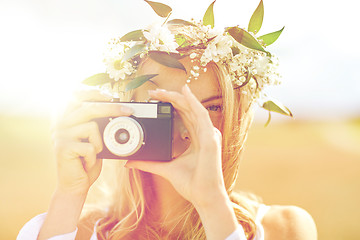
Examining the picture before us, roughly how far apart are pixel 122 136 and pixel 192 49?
0.71 metres

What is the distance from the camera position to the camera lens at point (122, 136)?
1766mm

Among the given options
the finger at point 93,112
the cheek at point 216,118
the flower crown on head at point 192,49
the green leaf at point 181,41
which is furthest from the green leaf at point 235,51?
the finger at point 93,112

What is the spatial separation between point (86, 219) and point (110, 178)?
16.0 inches

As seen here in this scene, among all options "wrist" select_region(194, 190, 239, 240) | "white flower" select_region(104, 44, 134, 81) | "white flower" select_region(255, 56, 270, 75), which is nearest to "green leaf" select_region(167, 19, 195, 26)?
"white flower" select_region(104, 44, 134, 81)

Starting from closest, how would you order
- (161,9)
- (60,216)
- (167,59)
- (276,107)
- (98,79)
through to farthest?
(60,216), (167,59), (161,9), (98,79), (276,107)

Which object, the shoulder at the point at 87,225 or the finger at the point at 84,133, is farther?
the shoulder at the point at 87,225

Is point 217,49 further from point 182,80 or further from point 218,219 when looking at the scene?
point 218,219

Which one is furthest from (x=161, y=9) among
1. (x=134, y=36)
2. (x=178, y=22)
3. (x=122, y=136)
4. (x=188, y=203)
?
(x=188, y=203)

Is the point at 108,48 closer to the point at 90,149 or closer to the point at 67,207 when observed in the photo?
the point at 90,149

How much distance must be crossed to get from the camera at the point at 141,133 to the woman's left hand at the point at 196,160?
0.06 metres

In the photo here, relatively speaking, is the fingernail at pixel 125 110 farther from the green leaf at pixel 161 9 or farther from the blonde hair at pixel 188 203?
the green leaf at pixel 161 9

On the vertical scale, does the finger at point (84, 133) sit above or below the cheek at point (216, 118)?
below

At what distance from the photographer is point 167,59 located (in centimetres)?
196

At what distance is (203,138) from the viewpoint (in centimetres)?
159
